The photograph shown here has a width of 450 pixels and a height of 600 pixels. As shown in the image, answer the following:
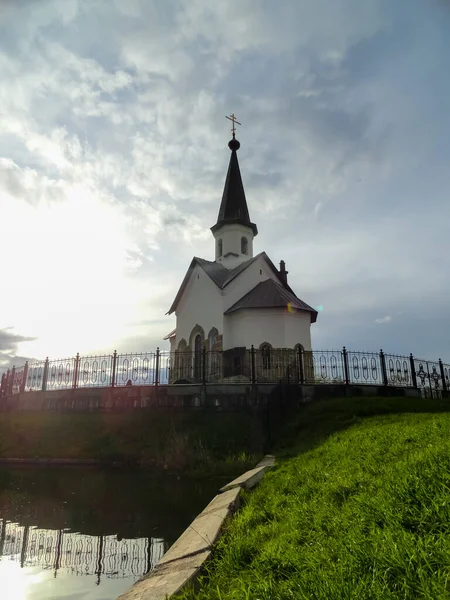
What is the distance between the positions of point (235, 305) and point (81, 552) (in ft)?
59.6

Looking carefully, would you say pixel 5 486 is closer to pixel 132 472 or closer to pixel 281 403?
pixel 132 472

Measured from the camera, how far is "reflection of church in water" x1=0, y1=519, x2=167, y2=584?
462 cm

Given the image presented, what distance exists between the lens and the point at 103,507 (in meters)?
7.22

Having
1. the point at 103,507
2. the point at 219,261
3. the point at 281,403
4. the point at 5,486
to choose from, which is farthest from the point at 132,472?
the point at 219,261

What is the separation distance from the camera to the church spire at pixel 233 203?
95.9 ft

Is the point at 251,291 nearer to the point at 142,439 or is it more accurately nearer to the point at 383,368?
the point at 383,368

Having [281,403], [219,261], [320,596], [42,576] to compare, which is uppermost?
[219,261]

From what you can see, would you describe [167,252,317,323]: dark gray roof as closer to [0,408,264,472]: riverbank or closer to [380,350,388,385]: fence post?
[380,350,388,385]: fence post

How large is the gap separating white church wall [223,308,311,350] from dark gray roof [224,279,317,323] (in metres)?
0.32

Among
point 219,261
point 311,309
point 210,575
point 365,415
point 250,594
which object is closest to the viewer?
point 250,594

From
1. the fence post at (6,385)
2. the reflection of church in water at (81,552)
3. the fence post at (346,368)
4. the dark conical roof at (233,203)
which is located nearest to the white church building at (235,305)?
the dark conical roof at (233,203)

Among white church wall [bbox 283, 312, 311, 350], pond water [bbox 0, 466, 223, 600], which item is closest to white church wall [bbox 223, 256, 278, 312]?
white church wall [bbox 283, 312, 311, 350]

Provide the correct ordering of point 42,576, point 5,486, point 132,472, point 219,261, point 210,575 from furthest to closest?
point 219,261 → point 132,472 → point 5,486 → point 42,576 → point 210,575

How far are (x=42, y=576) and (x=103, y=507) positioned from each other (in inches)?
112
